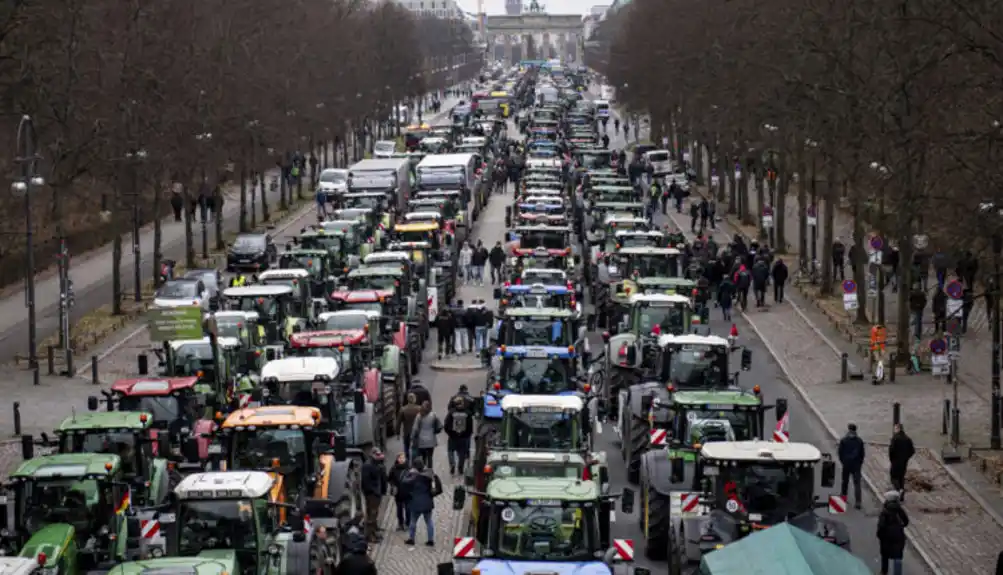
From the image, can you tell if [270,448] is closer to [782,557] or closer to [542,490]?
[542,490]

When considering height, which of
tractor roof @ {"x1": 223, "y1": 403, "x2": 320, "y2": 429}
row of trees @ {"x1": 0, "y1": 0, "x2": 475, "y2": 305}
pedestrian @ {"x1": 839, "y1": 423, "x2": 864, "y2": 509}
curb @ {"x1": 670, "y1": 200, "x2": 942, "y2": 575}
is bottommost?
curb @ {"x1": 670, "y1": 200, "x2": 942, "y2": 575}

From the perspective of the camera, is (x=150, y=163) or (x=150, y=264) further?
(x=150, y=264)

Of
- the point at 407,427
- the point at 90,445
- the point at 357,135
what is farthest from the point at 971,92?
the point at 357,135

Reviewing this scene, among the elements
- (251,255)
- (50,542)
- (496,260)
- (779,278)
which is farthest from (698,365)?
(251,255)

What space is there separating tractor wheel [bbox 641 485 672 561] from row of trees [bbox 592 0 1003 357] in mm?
7549

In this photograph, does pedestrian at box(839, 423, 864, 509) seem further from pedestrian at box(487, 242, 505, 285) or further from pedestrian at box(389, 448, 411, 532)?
pedestrian at box(487, 242, 505, 285)

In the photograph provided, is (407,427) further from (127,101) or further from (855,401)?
(127,101)

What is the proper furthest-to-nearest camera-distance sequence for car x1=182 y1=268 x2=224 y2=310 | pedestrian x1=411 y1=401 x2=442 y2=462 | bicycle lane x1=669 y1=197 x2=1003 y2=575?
car x1=182 y1=268 x2=224 y2=310 → pedestrian x1=411 y1=401 x2=442 y2=462 → bicycle lane x1=669 y1=197 x2=1003 y2=575

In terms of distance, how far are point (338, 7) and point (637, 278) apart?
72632mm

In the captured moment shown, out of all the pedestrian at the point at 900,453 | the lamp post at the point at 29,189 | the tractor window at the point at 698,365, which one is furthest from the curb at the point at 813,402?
the lamp post at the point at 29,189

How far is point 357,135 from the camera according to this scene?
115938 mm

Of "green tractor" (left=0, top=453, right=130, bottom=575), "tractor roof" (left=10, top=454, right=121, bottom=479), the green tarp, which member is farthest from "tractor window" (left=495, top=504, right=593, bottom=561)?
"tractor roof" (left=10, top=454, right=121, bottom=479)

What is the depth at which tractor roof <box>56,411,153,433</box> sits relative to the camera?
85.7 feet

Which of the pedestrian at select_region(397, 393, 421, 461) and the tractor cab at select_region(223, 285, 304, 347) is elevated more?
the tractor cab at select_region(223, 285, 304, 347)
